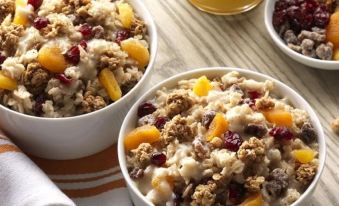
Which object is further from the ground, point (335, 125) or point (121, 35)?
point (121, 35)

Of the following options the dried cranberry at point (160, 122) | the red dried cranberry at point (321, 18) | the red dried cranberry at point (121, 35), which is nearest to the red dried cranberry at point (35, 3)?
the red dried cranberry at point (121, 35)

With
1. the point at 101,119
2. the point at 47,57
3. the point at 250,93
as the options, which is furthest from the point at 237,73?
the point at 47,57

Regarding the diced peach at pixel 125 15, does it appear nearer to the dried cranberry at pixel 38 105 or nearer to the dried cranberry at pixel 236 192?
the dried cranberry at pixel 38 105

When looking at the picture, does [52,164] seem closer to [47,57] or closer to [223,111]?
[47,57]

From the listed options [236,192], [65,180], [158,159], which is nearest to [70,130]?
[65,180]

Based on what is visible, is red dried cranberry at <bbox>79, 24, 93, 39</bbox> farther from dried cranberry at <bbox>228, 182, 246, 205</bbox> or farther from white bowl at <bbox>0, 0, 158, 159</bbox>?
dried cranberry at <bbox>228, 182, 246, 205</bbox>

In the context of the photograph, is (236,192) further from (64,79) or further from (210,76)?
(64,79)

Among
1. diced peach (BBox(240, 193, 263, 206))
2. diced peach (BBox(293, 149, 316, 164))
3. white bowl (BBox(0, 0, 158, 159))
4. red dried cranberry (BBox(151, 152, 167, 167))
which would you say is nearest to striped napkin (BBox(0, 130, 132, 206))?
white bowl (BBox(0, 0, 158, 159))
